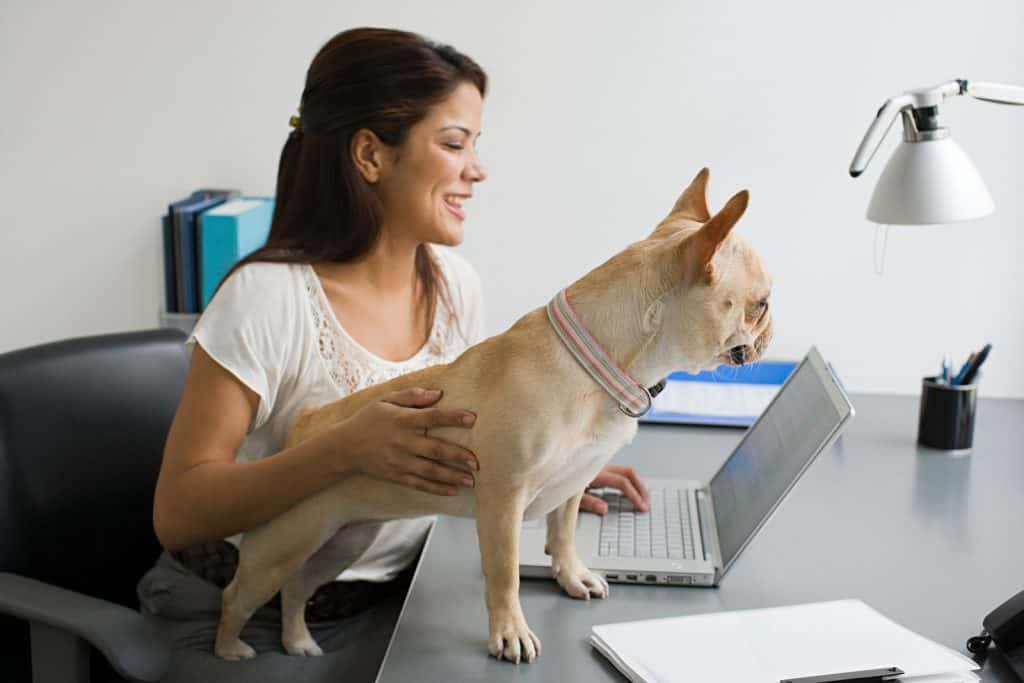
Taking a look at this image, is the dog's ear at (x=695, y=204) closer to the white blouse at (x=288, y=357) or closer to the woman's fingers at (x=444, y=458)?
the woman's fingers at (x=444, y=458)

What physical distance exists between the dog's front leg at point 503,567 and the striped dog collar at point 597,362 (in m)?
0.13

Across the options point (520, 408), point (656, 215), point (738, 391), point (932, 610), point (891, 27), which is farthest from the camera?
point (656, 215)

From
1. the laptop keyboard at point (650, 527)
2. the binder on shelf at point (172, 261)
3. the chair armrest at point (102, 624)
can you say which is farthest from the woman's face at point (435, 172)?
the binder on shelf at point (172, 261)

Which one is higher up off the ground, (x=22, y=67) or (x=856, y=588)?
(x=22, y=67)

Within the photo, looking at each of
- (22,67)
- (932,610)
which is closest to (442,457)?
(932,610)

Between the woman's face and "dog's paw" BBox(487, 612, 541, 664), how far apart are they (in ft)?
2.05

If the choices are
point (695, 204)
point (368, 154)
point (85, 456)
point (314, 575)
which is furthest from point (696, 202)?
point (85, 456)

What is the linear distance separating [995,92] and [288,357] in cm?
101

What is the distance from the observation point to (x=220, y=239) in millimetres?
2178

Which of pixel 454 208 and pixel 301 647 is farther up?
pixel 454 208

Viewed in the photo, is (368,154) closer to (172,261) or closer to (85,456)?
(85,456)

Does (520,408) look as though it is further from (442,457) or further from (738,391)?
(738,391)

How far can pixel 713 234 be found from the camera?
91cm

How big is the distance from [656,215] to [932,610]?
1.28 meters
